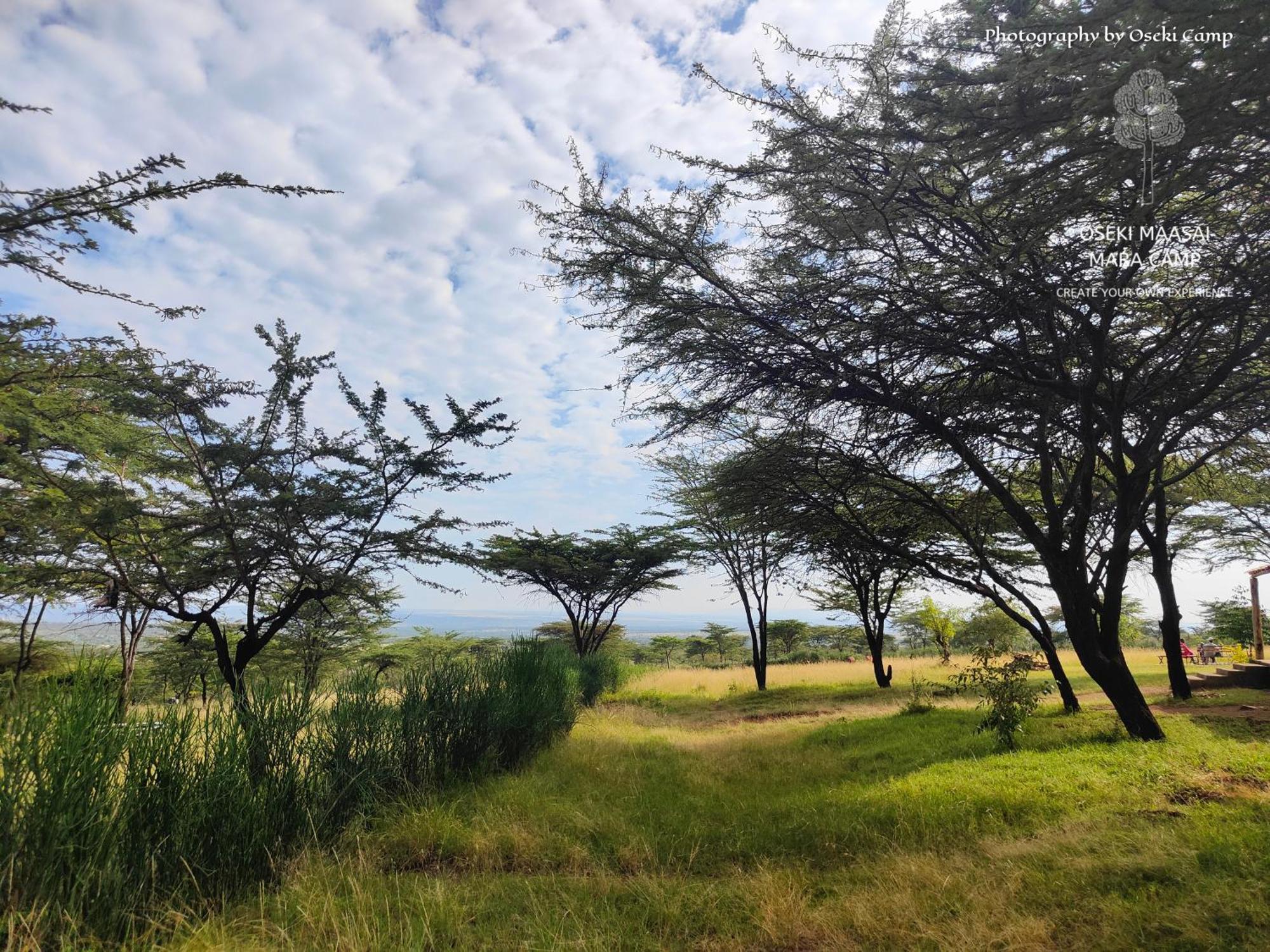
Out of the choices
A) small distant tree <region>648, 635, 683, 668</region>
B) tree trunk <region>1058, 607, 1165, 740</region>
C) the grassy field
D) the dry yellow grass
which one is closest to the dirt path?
the grassy field

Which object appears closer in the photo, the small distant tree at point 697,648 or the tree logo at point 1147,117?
the tree logo at point 1147,117

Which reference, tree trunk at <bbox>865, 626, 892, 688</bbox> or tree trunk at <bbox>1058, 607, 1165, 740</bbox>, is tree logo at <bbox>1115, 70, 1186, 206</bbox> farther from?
tree trunk at <bbox>865, 626, 892, 688</bbox>

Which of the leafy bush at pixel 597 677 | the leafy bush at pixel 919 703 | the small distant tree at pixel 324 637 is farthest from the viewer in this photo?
the leafy bush at pixel 597 677

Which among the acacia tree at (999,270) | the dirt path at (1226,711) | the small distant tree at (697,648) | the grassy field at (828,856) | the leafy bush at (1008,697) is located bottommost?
the small distant tree at (697,648)

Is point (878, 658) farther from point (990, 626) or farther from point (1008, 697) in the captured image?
point (990, 626)

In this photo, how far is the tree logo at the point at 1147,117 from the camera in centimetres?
346

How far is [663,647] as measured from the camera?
52594 millimetres

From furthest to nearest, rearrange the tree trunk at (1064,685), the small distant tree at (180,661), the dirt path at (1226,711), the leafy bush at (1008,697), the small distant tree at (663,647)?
the small distant tree at (663,647)
the small distant tree at (180,661)
the tree trunk at (1064,685)
the dirt path at (1226,711)
the leafy bush at (1008,697)

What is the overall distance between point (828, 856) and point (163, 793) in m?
4.46

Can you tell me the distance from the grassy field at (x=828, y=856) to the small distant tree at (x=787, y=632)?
37.3 meters

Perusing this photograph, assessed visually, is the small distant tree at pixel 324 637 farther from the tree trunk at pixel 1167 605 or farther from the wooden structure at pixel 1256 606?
the wooden structure at pixel 1256 606

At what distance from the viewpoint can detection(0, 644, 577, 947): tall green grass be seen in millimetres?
2732

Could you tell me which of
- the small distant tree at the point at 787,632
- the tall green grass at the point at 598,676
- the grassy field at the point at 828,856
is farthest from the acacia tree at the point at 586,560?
the small distant tree at the point at 787,632

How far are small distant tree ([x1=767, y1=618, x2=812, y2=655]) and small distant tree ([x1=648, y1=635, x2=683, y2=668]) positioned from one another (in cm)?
1030
